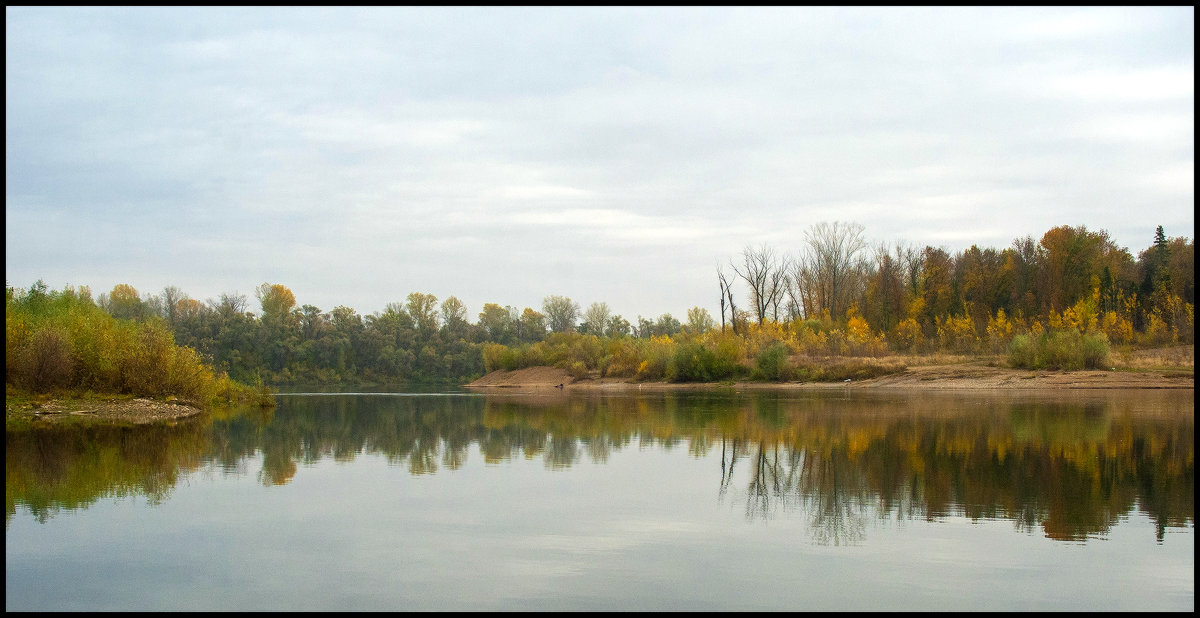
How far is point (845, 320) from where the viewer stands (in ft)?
202

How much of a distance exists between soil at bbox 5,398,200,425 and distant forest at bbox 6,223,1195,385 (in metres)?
2.85

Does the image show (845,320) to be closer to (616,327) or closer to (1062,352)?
(1062,352)

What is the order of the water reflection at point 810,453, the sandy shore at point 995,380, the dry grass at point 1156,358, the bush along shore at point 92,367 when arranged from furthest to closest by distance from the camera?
1. the dry grass at point 1156,358
2. the sandy shore at point 995,380
3. the bush along shore at point 92,367
4. the water reflection at point 810,453

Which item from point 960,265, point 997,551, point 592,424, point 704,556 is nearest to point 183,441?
point 592,424

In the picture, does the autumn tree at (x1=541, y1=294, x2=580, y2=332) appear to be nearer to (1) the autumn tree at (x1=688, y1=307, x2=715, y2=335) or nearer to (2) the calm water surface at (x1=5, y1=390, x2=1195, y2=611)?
(1) the autumn tree at (x1=688, y1=307, x2=715, y2=335)

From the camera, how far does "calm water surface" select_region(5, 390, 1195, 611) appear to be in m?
6.39

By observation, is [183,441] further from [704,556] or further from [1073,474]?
[1073,474]

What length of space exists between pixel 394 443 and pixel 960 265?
53657mm

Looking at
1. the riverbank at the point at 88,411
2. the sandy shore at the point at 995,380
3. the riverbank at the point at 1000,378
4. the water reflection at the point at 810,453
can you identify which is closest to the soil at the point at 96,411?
the riverbank at the point at 88,411

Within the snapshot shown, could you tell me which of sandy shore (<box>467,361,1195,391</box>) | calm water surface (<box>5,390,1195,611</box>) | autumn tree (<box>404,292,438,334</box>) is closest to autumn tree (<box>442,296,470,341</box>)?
autumn tree (<box>404,292,438,334</box>)

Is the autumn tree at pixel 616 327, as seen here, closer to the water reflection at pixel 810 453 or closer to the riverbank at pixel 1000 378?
the riverbank at pixel 1000 378

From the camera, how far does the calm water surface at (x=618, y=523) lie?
6.39 meters

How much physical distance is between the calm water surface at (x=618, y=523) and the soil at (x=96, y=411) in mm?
6448

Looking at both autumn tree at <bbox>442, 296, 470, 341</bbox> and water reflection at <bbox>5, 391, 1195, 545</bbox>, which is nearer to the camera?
water reflection at <bbox>5, 391, 1195, 545</bbox>
